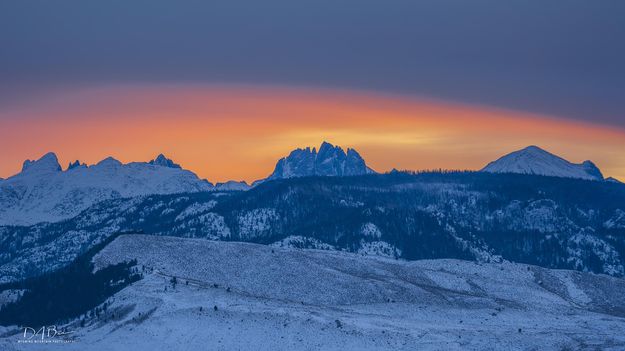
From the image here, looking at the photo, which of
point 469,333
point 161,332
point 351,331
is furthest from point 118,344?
point 469,333

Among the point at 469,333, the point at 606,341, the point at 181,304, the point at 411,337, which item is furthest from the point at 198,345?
the point at 606,341

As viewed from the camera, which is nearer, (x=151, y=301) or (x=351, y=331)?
(x=351, y=331)

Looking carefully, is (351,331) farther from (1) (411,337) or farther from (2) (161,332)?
(2) (161,332)

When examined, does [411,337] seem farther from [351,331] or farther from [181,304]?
[181,304]

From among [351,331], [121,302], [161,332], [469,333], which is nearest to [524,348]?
[469,333]

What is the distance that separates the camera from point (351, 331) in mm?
183500

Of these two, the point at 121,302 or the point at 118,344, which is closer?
the point at 118,344

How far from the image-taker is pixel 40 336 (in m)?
184

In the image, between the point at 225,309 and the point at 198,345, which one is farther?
the point at 225,309

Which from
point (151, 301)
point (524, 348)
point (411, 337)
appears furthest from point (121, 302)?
point (524, 348)

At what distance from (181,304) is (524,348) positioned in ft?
190

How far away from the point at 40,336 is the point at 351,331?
165ft

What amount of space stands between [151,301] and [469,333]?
54.8 metres

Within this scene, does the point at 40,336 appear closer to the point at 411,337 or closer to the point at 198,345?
the point at 198,345
